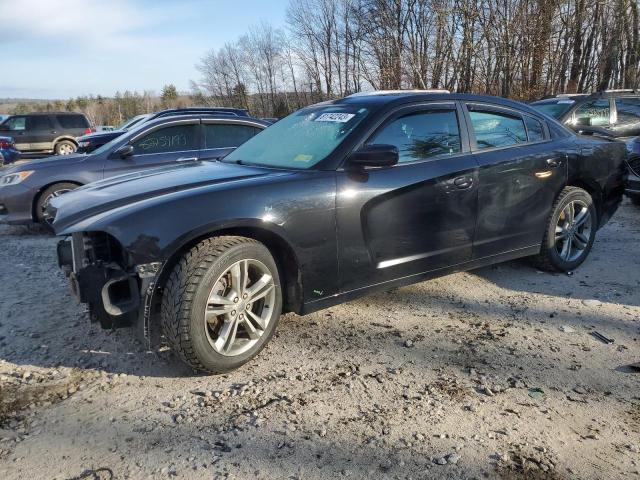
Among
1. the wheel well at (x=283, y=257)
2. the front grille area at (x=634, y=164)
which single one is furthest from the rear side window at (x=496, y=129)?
the front grille area at (x=634, y=164)

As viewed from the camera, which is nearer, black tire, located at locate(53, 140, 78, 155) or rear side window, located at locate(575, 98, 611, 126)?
rear side window, located at locate(575, 98, 611, 126)

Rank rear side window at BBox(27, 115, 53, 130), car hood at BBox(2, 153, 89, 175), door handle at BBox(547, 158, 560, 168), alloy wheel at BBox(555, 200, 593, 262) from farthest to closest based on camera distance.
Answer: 1. rear side window at BBox(27, 115, 53, 130)
2. car hood at BBox(2, 153, 89, 175)
3. alloy wheel at BBox(555, 200, 593, 262)
4. door handle at BBox(547, 158, 560, 168)

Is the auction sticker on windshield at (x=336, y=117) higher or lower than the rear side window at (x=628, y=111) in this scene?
lower

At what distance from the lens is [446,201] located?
360 centimetres

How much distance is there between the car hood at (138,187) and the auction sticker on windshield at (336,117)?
2.09 feet

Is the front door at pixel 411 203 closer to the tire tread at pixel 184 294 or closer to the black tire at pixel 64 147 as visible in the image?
the tire tread at pixel 184 294

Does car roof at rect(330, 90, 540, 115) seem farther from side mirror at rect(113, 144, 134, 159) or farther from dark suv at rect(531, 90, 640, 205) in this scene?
dark suv at rect(531, 90, 640, 205)

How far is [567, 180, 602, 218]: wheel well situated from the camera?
4.69 m

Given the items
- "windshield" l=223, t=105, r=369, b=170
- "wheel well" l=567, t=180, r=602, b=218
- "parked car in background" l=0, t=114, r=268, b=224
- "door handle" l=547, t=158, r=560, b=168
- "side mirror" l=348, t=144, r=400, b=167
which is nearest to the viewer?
"side mirror" l=348, t=144, r=400, b=167

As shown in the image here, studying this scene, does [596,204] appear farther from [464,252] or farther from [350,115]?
[350,115]

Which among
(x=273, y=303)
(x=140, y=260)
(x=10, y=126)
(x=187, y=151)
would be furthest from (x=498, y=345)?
(x=10, y=126)

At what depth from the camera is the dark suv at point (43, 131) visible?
18.0 meters

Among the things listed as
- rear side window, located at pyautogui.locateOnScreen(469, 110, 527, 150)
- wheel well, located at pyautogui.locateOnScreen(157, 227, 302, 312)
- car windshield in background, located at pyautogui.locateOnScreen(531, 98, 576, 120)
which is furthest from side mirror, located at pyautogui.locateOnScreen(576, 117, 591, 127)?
wheel well, located at pyautogui.locateOnScreen(157, 227, 302, 312)

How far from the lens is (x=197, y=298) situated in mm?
2727
